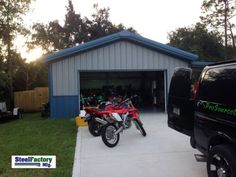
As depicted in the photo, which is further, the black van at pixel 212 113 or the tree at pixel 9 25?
the tree at pixel 9 25

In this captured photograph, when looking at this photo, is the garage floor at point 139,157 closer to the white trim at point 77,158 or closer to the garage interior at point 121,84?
the white trim at point 77,158

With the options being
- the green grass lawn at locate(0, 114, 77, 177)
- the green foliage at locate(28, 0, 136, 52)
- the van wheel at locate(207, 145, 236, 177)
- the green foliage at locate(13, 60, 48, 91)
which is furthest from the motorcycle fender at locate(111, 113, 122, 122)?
the green foliage at locate(28, 0, 136, 52)

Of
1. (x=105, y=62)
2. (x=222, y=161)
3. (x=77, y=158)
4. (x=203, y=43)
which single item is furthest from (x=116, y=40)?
(x=203, y=43)

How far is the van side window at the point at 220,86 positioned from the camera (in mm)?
3707

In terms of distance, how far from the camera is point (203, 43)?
31203 mm

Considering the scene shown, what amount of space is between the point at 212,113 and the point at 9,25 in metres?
17.6

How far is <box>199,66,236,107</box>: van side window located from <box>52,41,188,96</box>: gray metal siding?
8.38m

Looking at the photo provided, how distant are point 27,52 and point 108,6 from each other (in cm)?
1867

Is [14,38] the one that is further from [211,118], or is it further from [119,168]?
[211,118]

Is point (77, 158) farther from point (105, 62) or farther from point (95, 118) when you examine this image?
point (105, 62)

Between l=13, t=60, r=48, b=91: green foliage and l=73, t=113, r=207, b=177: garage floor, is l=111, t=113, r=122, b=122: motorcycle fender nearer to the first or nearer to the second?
l=73, t=113, r=207, b=177: garage floor

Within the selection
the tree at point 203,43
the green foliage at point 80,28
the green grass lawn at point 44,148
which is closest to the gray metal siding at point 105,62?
the green grass lawn at point 44,148

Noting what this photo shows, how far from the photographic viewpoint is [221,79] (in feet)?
13.2

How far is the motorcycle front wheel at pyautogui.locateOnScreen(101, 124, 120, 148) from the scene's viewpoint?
6.69 metres
